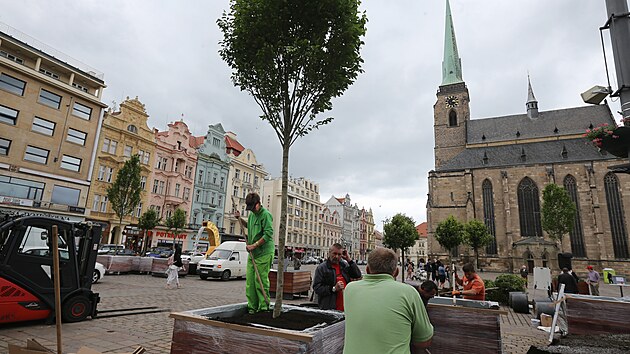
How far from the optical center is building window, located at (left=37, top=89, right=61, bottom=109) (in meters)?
25.8

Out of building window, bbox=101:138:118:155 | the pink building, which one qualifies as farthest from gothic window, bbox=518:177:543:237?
building window, bbox=101:138:118:155

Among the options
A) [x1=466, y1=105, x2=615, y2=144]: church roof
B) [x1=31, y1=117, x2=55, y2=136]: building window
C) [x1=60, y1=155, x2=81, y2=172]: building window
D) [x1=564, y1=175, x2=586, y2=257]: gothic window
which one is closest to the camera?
[x1=31, y1=117, x2=55, y2=136]: building window

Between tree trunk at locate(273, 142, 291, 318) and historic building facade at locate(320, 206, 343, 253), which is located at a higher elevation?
historic building facade at locate(320, 206, 343, 253)

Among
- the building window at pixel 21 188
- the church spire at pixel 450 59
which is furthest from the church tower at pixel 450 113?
the building window at pixel 21 188

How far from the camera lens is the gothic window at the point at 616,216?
133 feet

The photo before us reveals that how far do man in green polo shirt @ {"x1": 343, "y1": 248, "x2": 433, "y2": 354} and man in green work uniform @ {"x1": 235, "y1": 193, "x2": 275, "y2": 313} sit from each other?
2.30 meters

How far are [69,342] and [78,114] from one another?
28.5 m

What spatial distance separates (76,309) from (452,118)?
202ft

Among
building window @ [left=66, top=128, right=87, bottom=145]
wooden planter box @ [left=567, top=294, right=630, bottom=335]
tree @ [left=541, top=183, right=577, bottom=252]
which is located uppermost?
building window @ [left=66, top=128, right=87, bottom=145]

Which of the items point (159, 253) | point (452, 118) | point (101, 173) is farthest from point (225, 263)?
point (452, 118)

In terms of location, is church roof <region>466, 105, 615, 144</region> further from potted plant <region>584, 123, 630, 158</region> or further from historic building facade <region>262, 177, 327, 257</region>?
potted plant <region>584, 123, 630, 158</region>

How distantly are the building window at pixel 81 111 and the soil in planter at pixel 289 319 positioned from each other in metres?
30.7

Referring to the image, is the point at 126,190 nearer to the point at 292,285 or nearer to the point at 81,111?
the point at 81,111

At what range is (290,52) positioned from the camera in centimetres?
477
